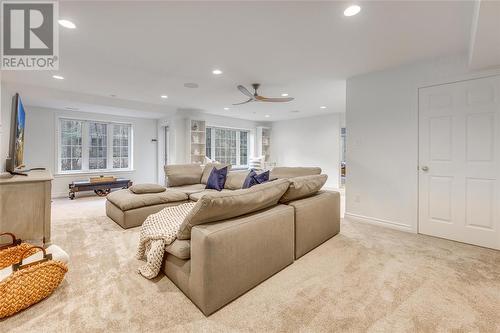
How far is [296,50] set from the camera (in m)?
2.86

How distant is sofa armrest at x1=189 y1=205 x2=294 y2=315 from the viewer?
1.55 m

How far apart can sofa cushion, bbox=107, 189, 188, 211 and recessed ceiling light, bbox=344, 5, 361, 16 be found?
3301 mm

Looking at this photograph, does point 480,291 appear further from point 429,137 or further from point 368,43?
point 368,43

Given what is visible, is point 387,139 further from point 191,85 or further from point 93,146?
point 93,146

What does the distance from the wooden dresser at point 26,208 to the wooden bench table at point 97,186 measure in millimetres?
3554

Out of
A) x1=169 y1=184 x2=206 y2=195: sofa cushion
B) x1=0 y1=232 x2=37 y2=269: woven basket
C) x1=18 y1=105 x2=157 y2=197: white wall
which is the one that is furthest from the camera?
x1=18 y1=105 x2=157 y2=197: white wall

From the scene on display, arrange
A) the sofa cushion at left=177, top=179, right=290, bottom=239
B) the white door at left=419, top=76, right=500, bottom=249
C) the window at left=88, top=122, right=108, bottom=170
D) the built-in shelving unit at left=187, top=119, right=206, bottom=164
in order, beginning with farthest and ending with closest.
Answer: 1. the built-in shelving unit at left=187, top=119, right=206, bottom=164
2. the window at left=88, top=122, right=108, bottom=170
3. the white door at left=419, top=76, right=500, bottom=249
4. the sofa cushion at left=177, top=179, right=290, bottom=239

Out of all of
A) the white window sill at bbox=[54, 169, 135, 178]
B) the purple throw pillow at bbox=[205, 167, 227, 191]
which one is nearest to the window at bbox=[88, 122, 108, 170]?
the white window sill at bbox=[54, 169, 135, 178]

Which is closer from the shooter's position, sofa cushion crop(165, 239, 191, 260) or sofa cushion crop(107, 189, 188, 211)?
sofa cushion crop(165, 239, 191, 260)

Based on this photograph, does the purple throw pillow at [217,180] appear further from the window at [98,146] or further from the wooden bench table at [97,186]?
the window at [98,146]

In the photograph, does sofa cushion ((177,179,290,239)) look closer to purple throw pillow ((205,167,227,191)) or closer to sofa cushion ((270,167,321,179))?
sofa cushion ((270,167,321,179))

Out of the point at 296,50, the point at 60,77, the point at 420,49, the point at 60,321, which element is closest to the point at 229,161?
the point at 60,77

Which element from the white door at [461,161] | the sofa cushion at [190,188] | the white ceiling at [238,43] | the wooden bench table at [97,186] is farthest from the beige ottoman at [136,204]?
the white door at [461,161]

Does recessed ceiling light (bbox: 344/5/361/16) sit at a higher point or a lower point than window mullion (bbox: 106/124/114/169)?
higher
